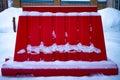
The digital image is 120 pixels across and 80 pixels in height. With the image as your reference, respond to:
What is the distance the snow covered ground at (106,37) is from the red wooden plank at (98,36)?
34 cm

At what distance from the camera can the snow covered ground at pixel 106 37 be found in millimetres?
3969

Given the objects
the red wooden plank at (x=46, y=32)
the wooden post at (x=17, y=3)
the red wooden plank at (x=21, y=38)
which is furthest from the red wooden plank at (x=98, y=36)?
the wooden post at (x=17, y=3)

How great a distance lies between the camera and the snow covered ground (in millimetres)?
3969

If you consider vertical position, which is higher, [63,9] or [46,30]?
[63,9]

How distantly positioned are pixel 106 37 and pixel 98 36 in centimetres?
497

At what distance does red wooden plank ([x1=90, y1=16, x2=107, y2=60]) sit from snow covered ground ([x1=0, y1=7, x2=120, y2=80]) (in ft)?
1.12

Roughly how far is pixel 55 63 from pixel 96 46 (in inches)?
27.0

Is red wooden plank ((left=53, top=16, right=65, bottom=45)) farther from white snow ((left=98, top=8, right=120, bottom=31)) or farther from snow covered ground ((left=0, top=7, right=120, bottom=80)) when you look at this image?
white snow ((left=98, top=8, right=120, bottom=31))

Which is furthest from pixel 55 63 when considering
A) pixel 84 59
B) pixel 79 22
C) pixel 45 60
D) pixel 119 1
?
pixel 119 1

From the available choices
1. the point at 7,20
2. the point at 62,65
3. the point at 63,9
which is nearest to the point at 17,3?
the point at 7,20

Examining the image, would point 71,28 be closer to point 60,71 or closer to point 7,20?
point 60,71

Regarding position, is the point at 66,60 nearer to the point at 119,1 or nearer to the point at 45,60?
the point at 45,60

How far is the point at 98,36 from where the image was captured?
4227 millimetres

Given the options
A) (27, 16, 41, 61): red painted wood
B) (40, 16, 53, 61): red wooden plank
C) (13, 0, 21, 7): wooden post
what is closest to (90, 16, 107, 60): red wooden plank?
(40, 16, 53, 61): red wooden plank
